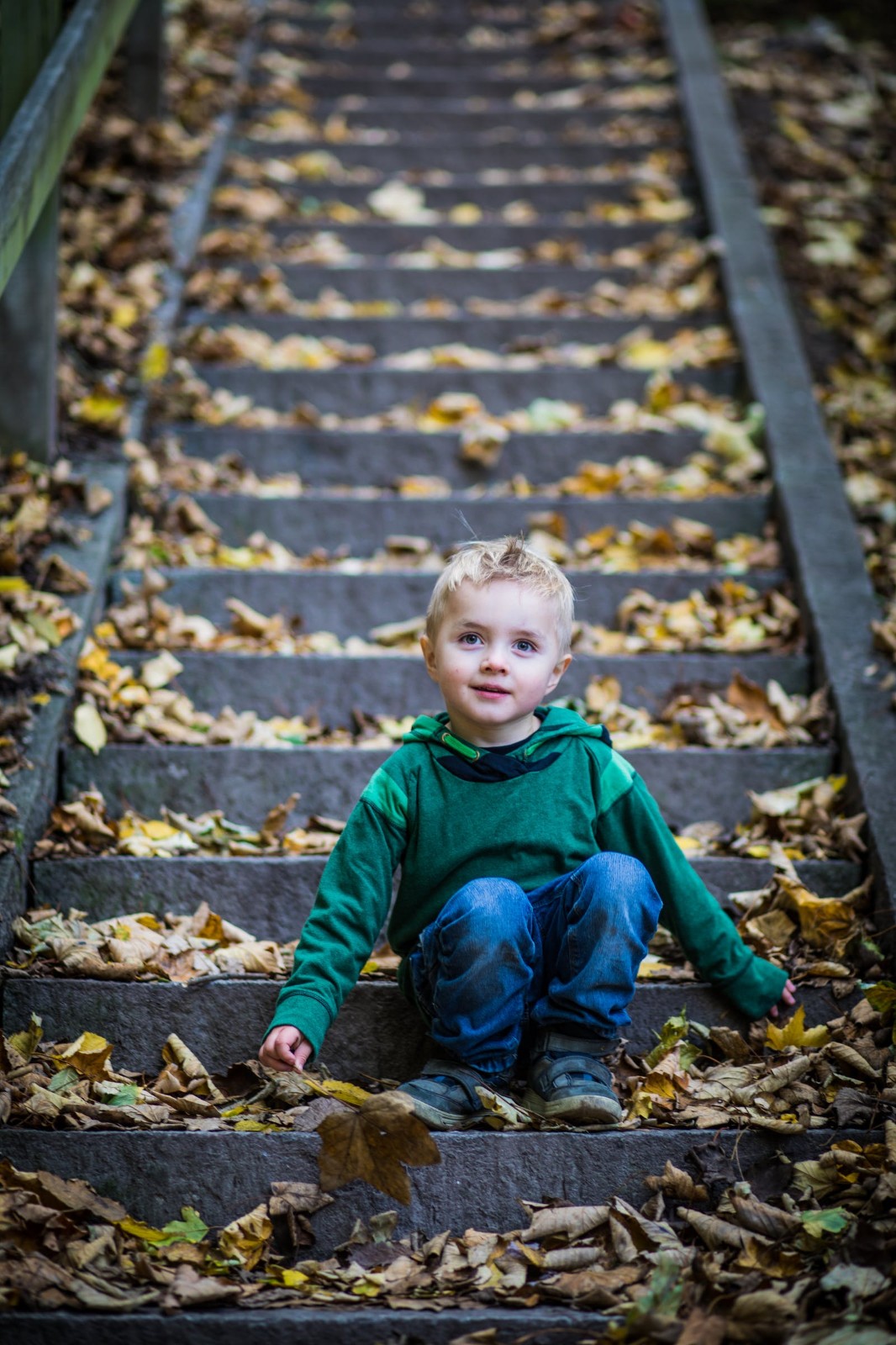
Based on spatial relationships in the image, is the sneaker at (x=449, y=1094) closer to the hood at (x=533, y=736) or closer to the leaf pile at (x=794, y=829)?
the hood at (x=533, y=736)

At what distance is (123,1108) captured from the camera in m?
2.38

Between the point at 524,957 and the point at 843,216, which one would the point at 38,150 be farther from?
the point at 843,216

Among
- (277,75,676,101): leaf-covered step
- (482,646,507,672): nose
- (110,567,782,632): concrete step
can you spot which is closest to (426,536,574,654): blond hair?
(482,646,507,672): nose

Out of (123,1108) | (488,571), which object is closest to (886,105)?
(488,571)

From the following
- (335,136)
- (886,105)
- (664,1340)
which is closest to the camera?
(664,1340)

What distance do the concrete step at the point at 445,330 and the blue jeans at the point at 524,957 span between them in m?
3.14

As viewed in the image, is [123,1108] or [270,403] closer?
[123,1108]

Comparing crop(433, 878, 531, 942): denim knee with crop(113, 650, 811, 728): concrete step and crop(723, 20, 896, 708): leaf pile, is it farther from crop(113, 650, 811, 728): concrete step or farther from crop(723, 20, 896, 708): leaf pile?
crop(723, 20, 896, 708): leaf pile

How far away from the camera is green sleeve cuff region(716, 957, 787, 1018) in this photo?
268 cm

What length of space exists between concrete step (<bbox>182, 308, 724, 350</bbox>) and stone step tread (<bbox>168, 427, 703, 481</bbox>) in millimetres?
742

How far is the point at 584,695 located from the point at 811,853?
0.76 meters

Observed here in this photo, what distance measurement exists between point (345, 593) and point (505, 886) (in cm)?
163

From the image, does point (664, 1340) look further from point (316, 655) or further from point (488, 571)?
point (316, 655)

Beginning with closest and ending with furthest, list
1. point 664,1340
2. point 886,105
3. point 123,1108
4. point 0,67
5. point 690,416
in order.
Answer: point 664,1340 < point 123,1108 < point 0,67 < point 690,416 < point 886,105
